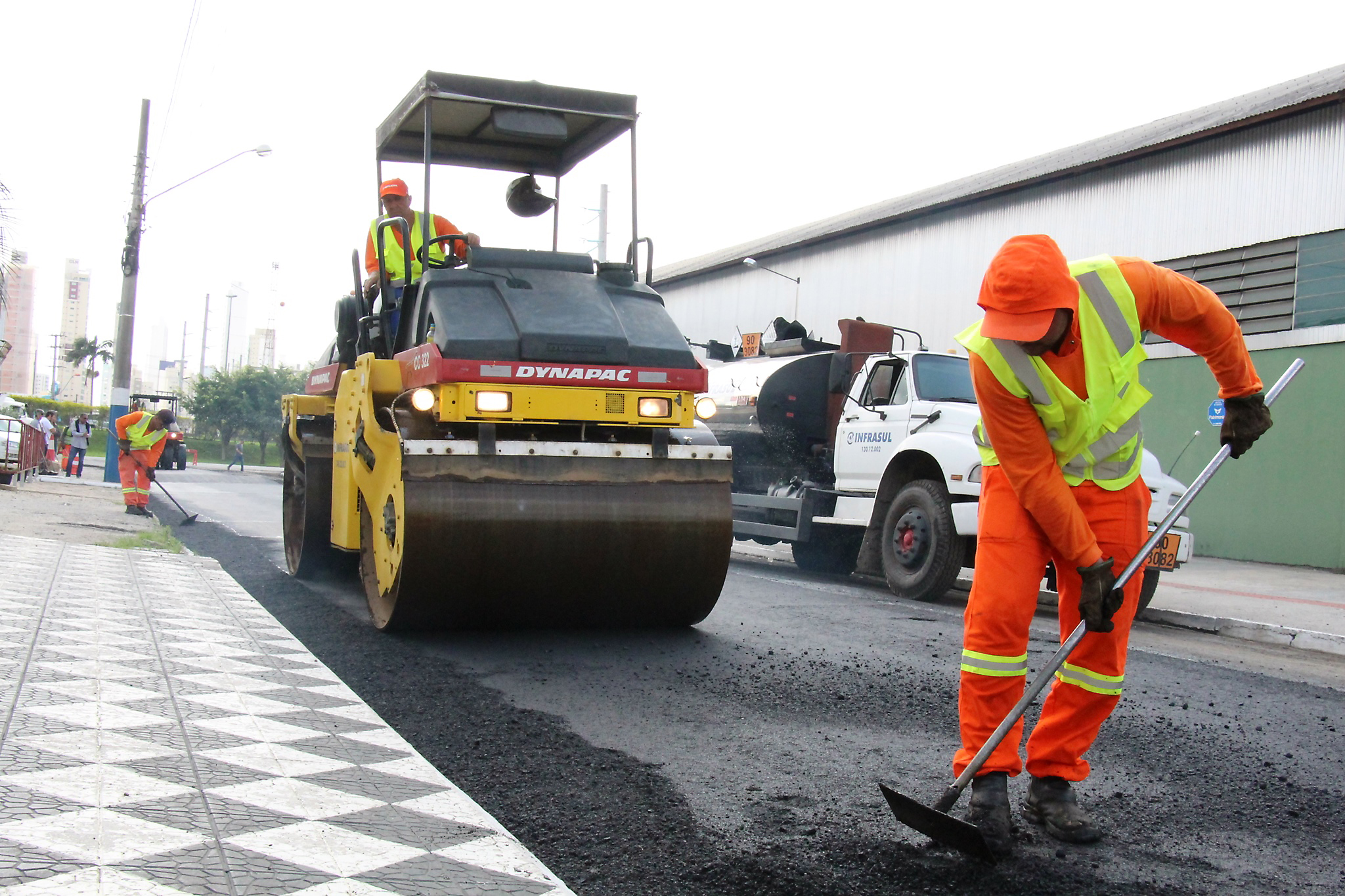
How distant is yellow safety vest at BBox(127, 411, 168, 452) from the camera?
14.2m

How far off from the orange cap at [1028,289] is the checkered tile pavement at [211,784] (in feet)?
5.75

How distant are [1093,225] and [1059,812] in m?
15.1

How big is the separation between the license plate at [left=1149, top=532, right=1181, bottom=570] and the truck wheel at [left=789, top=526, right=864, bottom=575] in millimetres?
3210

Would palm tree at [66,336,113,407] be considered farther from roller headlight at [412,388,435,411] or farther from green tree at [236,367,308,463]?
roller headlight at [412,388,435,411]

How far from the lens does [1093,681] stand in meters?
3.17

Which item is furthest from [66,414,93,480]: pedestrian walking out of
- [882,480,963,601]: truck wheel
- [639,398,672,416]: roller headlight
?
[639,398,672,416]: roller headlight

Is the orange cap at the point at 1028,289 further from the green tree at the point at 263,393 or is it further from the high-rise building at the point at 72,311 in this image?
the high-rise building at the point at 72,311

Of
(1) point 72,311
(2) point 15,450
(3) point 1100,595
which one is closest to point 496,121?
(3) point 1100,595

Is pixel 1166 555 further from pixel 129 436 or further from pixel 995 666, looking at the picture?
pixel 129 436

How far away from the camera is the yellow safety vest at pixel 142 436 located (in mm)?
14195

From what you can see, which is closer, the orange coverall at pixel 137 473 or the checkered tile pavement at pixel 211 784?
the checkered tile pavement at pixel 211 784

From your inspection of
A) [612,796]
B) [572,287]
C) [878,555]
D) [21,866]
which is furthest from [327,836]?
[878,555]

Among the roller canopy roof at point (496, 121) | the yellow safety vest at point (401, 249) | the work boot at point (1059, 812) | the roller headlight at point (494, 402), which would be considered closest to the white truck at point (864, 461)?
the roller canopy roof at point (496, 121)

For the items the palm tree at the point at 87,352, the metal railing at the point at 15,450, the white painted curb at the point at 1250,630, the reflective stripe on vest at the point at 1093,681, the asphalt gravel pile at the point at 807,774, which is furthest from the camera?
the palm tree at the point at 87,352
